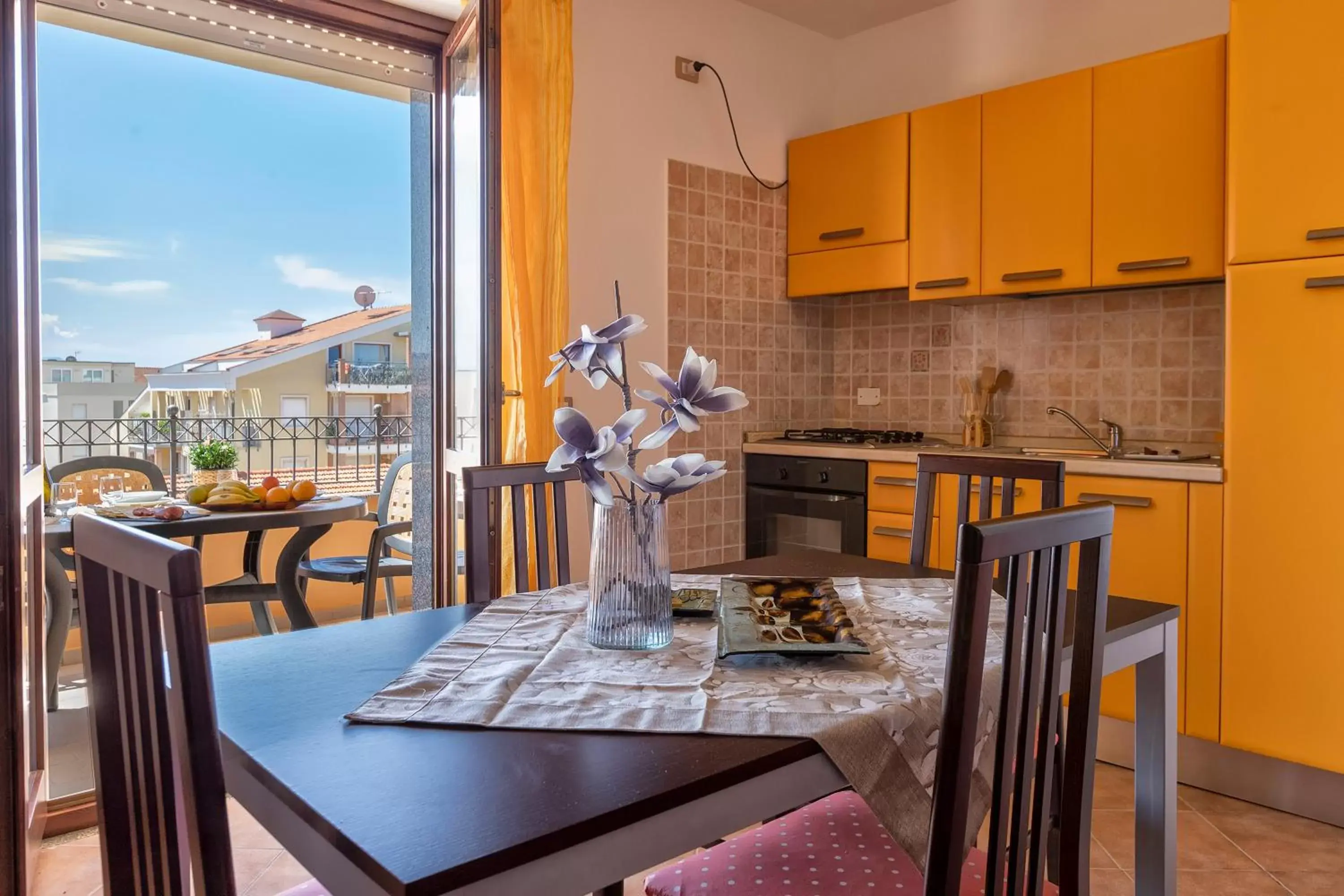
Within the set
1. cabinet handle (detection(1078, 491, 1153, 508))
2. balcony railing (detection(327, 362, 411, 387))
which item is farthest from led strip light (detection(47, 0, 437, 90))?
balcony railing (detection(327, 362, 411, 387))

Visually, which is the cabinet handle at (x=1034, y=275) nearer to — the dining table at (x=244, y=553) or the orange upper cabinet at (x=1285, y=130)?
the orange upper cabinet at (x=1285, y=130)

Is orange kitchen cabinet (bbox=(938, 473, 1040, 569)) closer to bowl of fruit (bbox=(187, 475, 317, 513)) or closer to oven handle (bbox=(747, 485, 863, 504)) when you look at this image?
oven handle (bbox=(747, 485, 863, 504))

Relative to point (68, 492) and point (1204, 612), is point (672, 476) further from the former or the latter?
point (68, 492)

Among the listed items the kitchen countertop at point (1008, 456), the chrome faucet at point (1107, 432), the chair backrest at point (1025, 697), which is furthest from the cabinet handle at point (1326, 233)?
the chair backrest at point (1025, 697)

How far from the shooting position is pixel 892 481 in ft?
10.5

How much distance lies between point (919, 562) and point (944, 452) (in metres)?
1.19

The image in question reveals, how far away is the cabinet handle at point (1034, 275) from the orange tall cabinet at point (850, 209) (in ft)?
1.33

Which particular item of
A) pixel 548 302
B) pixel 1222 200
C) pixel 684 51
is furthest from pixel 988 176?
pixel 548 302

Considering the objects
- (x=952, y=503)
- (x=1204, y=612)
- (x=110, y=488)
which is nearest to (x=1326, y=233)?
(x=1204, y=612)

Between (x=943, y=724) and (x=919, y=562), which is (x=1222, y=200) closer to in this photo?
(x=919, y=562)

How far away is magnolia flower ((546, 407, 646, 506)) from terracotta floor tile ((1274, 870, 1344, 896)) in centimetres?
194

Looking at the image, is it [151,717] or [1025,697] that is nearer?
[151,717]

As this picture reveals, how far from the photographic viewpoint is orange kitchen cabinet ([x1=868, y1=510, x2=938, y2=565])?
3178 mm

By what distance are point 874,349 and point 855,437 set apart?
48 centimetres
